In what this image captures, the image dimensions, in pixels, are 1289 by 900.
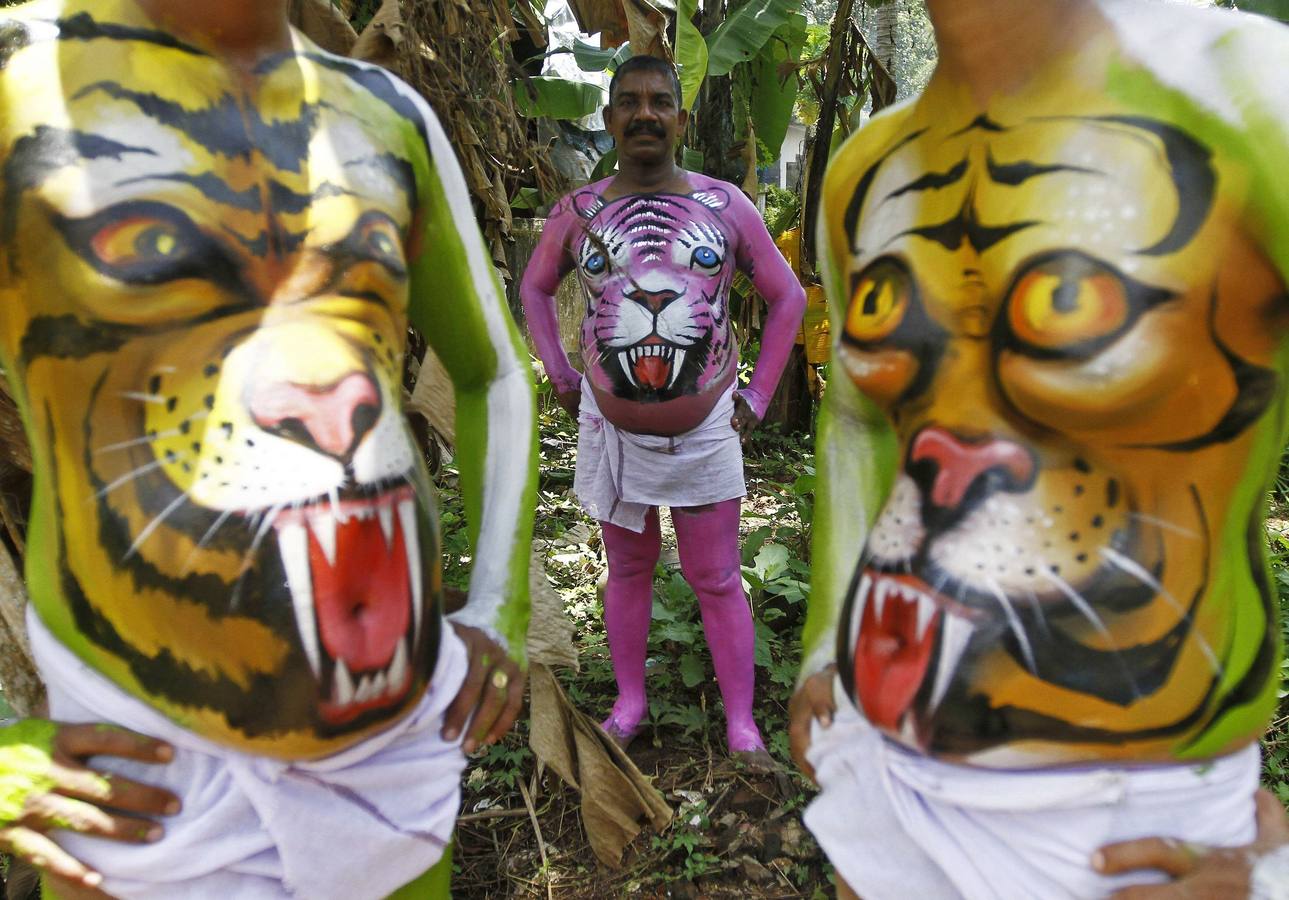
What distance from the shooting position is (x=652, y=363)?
2.73 meters

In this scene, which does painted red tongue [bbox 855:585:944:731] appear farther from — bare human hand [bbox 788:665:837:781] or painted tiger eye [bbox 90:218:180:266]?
painted tiger eye [bbox 90:218:180:266]

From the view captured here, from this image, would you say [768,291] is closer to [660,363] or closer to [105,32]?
[660,363]

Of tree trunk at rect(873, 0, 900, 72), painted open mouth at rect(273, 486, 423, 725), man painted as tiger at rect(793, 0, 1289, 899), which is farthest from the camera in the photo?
tree trunk at rect(873, 0, 900, 72)

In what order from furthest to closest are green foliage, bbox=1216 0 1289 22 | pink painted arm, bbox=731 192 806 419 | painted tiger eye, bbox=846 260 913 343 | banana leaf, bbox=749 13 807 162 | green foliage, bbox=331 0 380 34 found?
banana leaf, bbox=749 13 807 162, pink painted arm, bbox=731 192 806 419, green foliage, bbox=1216 0 1289 22, green foliage, bbox=331 0 380 34, painted tiger eye, bbox=846 260 913 343

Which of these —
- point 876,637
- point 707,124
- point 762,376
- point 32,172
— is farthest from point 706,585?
point 707,124

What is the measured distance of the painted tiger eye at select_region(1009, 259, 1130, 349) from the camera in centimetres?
100

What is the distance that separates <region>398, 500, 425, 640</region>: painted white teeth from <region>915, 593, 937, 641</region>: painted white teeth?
616 mm

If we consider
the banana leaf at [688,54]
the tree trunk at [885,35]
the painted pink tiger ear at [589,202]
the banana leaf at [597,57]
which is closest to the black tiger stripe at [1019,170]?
the painted pink tiger ear at [589,202]

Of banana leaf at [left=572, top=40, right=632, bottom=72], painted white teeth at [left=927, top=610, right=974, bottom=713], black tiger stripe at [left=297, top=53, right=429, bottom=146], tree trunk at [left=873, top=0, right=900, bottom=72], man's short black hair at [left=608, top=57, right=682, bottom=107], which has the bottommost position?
painted white teeth at [left=927, top=610, right=974, bottom=713]

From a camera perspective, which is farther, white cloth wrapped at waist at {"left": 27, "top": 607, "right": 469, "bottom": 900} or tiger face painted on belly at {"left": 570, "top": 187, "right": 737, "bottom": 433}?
tiger face painted on belly at {"left": 570, "top": 187, "right": 737, "bottom": 433}

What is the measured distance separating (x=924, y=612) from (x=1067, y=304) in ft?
1.25

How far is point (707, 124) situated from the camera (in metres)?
5.43

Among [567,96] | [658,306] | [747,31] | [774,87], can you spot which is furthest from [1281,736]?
[567,96]

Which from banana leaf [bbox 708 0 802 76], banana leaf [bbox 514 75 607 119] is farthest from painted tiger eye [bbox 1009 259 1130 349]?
banana leaf [bbox 514 75 607 119]
